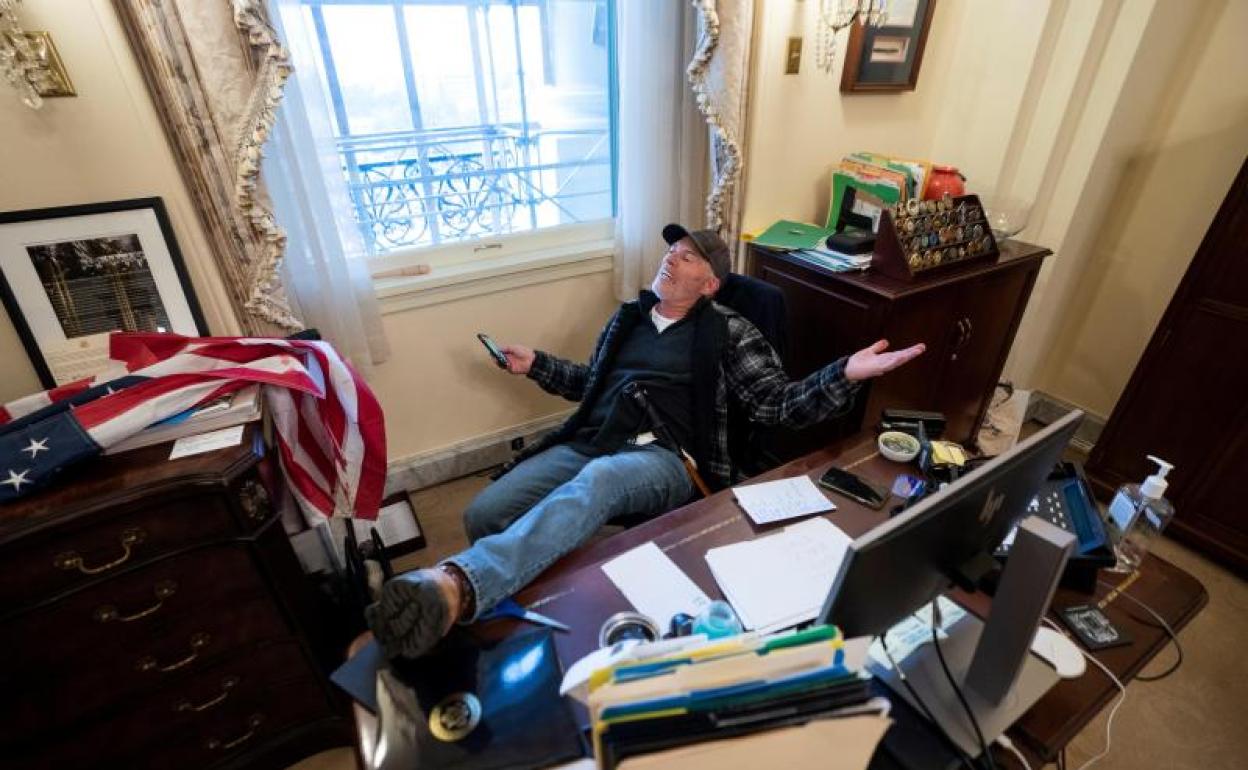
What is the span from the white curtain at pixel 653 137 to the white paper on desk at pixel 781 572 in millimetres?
1315

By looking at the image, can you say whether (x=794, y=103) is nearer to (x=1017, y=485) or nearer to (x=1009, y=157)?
(x=1009, y=157)

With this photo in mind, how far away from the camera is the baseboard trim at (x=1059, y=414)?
2545 mm

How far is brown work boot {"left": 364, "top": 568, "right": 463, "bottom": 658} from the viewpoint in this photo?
0.83 m

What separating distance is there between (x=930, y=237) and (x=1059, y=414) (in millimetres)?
1604

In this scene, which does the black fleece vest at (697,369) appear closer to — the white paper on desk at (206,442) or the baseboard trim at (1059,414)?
A: the white paper on desk at (206,442)

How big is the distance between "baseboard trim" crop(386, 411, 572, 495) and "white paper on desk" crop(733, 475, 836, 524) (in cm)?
109

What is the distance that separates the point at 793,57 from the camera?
1.86 meters

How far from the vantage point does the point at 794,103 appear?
76.9 inches

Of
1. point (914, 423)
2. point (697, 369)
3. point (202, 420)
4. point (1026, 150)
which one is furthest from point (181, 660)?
point (1026, 150)

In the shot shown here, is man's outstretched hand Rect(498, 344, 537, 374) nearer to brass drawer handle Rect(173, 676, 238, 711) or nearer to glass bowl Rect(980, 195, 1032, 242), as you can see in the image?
brass drawer handle Rect(173, 676, 238, 711)

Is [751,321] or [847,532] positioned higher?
[751,321]

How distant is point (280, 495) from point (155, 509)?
1.02 feet

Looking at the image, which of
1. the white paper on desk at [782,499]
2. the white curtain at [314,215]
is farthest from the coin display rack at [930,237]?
the white curtain at [314,215]

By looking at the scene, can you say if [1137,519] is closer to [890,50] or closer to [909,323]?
[909,323]
